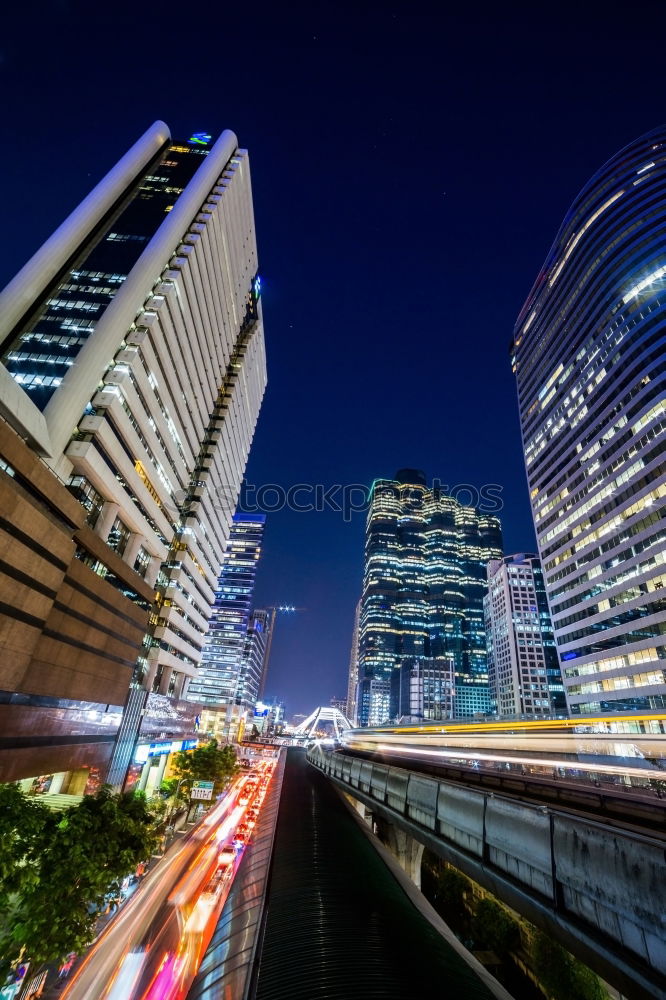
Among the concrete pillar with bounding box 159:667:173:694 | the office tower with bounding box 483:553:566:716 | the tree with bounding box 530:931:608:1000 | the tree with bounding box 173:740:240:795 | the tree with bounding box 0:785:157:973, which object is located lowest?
the tree with bounding box 530:931:608:1000

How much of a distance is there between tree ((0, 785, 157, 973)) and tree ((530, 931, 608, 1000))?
20307 mm

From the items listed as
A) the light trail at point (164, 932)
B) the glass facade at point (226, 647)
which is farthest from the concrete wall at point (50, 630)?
the glass facade at point (226, 647)

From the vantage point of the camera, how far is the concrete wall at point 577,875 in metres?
6.91

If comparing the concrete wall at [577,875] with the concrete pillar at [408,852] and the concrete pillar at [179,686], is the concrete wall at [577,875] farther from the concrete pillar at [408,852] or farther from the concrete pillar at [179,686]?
the concrete pillar at [179,686]

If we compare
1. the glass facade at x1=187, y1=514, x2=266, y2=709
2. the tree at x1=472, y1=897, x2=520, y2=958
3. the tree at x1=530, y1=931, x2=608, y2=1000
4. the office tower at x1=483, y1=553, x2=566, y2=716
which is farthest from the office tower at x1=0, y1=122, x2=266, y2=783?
the office tower at x1=483, y1=553, x2=566, y2=716

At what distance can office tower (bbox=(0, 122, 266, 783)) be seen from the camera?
30.7 m

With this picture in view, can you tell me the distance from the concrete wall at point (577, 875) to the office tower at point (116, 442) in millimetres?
27499

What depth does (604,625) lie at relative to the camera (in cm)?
7125

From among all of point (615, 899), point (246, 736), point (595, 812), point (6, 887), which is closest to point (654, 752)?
point (595, 812)

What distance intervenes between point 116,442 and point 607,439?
7693 cm

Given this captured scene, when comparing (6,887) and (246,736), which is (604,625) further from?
(246,736)

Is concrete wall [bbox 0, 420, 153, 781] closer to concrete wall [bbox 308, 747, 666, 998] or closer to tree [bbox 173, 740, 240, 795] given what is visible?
tree [bbox 173, 740, 240, 795]

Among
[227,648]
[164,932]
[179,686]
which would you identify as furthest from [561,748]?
[227,648]

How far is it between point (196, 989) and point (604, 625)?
3064 inches
